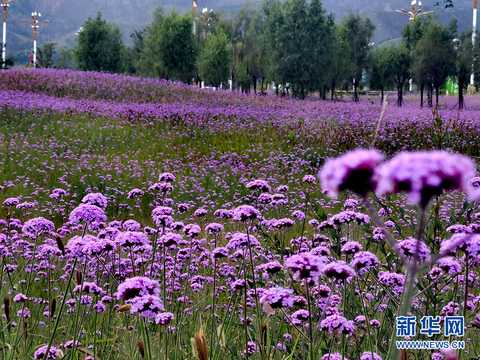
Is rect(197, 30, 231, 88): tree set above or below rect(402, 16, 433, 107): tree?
below

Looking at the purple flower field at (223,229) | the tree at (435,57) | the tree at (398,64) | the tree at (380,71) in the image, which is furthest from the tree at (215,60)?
the purple flower field at (223,229)

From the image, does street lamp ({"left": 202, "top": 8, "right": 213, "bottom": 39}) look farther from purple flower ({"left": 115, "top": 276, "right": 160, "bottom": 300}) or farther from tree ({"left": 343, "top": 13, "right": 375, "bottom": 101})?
purple flower ({"left": 115, "top": 276, "right": 160, "bottom": 300})

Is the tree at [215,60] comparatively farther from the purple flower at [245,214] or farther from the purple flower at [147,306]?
the purple flower at [147,306]

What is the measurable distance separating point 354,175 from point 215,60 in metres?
54.2

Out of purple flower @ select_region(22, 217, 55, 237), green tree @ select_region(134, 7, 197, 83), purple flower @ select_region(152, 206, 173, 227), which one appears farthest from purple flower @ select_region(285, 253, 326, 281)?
green tree @ select_region(134, 7, 197, 83)

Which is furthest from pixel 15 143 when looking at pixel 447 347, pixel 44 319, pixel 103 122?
pixel 447 347

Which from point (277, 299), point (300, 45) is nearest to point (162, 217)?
point (277, 299)

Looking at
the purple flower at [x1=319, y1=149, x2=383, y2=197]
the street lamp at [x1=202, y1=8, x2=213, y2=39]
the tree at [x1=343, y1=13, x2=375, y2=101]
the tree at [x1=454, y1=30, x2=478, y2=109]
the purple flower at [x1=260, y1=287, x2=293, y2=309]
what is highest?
the street lamp at [x1=202, y1=8, x2=213, y2=39]

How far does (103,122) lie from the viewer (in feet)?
38.6

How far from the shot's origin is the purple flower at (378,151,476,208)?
2.26 feet

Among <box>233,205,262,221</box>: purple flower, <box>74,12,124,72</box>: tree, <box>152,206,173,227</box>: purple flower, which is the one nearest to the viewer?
<box>233,205,262,221</box>: purple flower

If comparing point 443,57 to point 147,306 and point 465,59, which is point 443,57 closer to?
point 465,59

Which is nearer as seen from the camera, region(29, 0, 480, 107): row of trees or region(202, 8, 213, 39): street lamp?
region(29, 0, 480, 107): row of trees

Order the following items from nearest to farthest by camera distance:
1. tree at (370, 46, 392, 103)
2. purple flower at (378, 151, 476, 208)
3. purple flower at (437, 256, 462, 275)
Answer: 1. purple flower at (378, 151, 476, 208)
2. purple flower at (437, 256, 462, 275)
3. tree at (370, 46, 392, 103)
